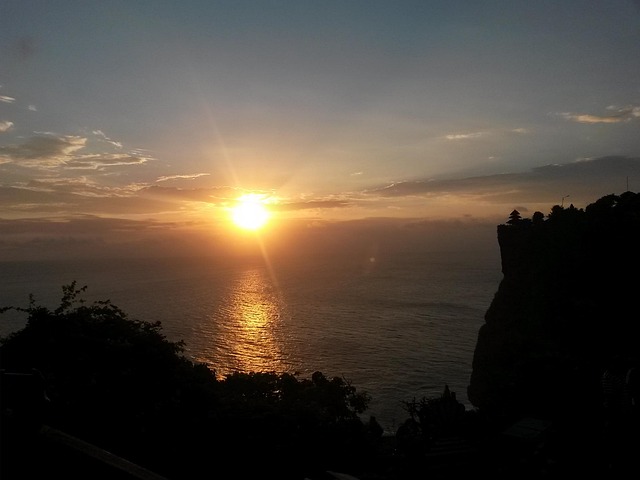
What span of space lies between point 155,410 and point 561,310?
31909 mm

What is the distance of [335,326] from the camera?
90812 millimetres

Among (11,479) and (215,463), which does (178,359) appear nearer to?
(215,463)

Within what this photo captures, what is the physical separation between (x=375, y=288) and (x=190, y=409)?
443 ft

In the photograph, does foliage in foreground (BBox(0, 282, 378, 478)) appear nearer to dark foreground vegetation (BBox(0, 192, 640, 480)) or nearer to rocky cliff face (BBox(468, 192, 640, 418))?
dark foreground vegetation (BBox(0, 192, 640, 480))

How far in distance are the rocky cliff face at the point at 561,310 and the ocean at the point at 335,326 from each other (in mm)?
12888

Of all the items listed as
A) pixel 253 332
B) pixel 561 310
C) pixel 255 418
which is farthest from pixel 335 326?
pixel 255 418

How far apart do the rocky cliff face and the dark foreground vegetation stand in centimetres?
18

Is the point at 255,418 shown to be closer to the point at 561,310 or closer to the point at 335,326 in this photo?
the point at 561,310

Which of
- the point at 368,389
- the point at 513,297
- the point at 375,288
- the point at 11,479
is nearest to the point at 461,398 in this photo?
the point at 368,389

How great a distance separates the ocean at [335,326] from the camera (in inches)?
2334

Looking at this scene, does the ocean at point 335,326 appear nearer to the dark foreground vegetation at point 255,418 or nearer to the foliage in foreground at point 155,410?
the dark foreground vegetation at point 255,418

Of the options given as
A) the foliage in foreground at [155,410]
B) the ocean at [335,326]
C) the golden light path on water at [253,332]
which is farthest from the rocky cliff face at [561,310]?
the golden light path on water at [253,332]

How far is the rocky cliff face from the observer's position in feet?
81.3

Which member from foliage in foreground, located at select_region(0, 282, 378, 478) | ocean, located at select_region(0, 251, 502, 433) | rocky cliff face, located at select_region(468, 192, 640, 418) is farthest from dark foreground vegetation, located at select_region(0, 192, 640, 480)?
ocean, located at select_region(0, 251, 502, 433)
